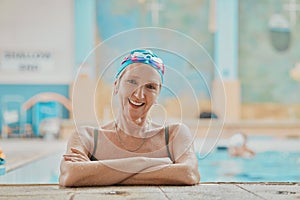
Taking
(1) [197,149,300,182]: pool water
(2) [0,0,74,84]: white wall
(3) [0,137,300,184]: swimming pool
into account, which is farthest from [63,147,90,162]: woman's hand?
(2) [0,0,74,84]: white wall

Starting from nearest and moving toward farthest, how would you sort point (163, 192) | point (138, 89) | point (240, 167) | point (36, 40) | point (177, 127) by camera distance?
point (163, 192), point (138, 89), point (177, 127), point (240, 167), point (36, 40)

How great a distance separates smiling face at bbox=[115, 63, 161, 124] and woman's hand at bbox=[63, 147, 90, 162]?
0.32 meters

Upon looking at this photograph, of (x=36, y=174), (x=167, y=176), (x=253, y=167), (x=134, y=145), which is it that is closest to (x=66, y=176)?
(x=134, y=145)

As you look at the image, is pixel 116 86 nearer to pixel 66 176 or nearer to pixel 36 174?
pixel 66 176

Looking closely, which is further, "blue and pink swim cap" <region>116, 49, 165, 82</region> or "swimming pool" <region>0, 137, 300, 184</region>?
"swimming pool" <region>0, 137, 300, 184</region>

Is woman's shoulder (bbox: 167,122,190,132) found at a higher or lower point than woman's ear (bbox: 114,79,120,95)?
lower

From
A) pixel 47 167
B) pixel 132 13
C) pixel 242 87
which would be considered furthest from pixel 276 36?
pixel 47 167

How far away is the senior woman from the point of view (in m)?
2.69

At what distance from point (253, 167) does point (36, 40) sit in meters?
5.57

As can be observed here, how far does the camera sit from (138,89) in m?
2.65

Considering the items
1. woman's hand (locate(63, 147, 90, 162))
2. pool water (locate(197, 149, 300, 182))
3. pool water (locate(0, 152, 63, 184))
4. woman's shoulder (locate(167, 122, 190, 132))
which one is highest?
woman's shoulder (locate(167, 122, 190, 132))

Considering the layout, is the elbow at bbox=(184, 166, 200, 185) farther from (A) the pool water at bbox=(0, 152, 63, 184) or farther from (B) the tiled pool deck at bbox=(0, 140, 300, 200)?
(A) the pool water at bbox=(0, 152, 63, 184)

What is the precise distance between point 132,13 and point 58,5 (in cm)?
130

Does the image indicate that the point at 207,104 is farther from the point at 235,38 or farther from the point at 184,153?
the point at 184,153
